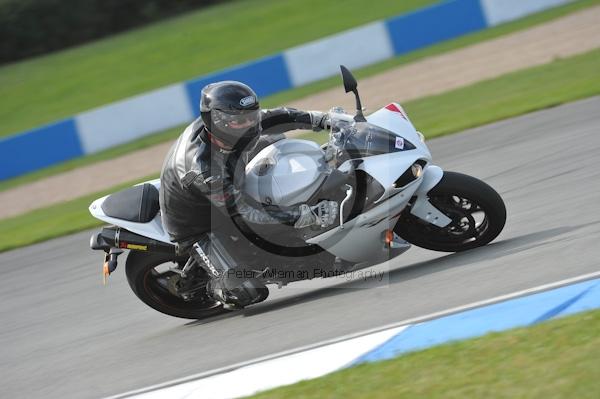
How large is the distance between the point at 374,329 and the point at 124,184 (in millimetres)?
7662

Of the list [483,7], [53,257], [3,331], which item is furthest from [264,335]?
[483,7]

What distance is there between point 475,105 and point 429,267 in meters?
5.93

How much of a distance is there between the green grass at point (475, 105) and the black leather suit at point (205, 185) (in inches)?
177

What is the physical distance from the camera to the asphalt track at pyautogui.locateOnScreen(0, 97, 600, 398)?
5539mm

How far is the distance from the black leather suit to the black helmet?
0.42 ft

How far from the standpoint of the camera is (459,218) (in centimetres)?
593

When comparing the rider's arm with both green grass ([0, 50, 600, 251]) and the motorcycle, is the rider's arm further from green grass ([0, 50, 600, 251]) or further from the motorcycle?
green grass ([0, 50, 600, 251])

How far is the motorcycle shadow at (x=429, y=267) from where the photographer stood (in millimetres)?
6016

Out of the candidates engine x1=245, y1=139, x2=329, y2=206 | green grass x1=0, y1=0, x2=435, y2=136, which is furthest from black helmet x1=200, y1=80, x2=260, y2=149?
green grass x1=0, y1=0, x2=435, y2=136

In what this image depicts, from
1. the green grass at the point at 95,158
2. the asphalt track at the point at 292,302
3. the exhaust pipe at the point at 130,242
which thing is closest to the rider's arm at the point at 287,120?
the exhaust pipe at the point at 130,242

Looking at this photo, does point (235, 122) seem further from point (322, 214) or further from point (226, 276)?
point (226, 276)

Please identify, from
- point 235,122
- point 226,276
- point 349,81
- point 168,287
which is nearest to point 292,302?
point 226,276

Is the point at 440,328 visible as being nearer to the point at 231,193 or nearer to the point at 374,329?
the point at 374,329

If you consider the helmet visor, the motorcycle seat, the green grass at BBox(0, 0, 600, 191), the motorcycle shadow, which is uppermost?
the helmet visor
